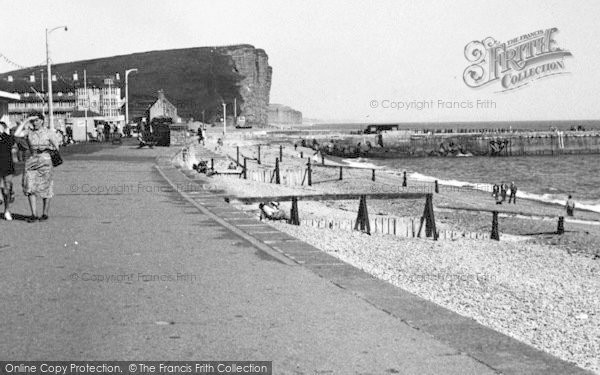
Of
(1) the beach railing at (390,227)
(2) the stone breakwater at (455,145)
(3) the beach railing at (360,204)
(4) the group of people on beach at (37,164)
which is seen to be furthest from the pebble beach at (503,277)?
(2) the stone breakwater at (455,145)

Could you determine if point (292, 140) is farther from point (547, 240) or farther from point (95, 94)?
point (547, 240)

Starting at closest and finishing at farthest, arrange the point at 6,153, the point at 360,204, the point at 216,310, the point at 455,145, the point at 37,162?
the point at 216,310 < the point at 37,162 < the point at 6,153 < the point at 360,204 < the point at 455,145

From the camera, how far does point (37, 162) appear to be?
12234mm

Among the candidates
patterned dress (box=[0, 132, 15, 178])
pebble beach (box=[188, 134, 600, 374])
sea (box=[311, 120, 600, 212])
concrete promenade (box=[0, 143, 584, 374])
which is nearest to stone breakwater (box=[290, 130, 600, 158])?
sea (box=[311, 120, 600, 212])

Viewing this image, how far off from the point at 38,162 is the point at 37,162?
0.05 ft

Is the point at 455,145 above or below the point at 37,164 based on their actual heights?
below

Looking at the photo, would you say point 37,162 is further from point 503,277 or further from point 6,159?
point 503,277

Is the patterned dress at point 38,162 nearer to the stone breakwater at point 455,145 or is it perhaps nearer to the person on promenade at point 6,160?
the person on promenade at point 6,160

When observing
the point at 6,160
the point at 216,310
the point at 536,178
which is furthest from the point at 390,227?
the point at 536,178

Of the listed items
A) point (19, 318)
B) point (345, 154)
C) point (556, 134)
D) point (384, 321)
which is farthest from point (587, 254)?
point (556, 134)

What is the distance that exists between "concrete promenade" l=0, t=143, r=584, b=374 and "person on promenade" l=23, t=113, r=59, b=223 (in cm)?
109

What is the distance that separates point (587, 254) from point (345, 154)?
9784cm

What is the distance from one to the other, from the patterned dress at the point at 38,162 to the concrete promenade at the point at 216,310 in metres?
1.12

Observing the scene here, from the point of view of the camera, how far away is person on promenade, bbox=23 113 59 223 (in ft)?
40.1
